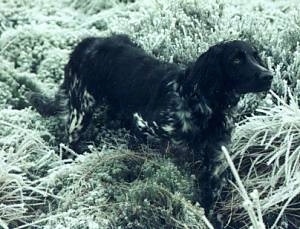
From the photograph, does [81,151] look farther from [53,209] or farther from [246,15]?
[246,15]

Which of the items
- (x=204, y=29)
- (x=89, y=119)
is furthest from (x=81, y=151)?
(x=204, y=29)

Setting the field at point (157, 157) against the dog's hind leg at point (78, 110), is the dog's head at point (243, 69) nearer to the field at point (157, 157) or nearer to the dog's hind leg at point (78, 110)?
the field at point (157, 157)

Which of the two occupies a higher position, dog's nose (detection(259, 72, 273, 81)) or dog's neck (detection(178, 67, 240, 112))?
dog's nose (detection(259, 72, 273, 81))

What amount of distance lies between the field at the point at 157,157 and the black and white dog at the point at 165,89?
188 mm

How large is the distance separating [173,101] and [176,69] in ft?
1.13

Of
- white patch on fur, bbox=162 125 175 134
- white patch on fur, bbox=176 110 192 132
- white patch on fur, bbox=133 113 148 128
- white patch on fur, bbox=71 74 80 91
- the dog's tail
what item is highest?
white patch on fur, bbox=176 110 192 132

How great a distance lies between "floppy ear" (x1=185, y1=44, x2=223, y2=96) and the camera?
4.50 meters

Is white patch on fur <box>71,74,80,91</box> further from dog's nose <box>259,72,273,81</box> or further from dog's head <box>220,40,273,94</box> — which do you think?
dog's nose <box>259,72,273,81</box>

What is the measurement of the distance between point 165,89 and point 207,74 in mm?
426

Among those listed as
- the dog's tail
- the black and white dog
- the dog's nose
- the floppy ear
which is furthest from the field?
the dog's nose

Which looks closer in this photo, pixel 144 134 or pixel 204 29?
pixel 144 134

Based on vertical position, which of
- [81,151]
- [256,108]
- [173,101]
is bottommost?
[81,151]

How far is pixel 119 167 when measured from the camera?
16.2 feet

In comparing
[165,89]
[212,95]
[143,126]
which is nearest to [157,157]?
[143,126]
